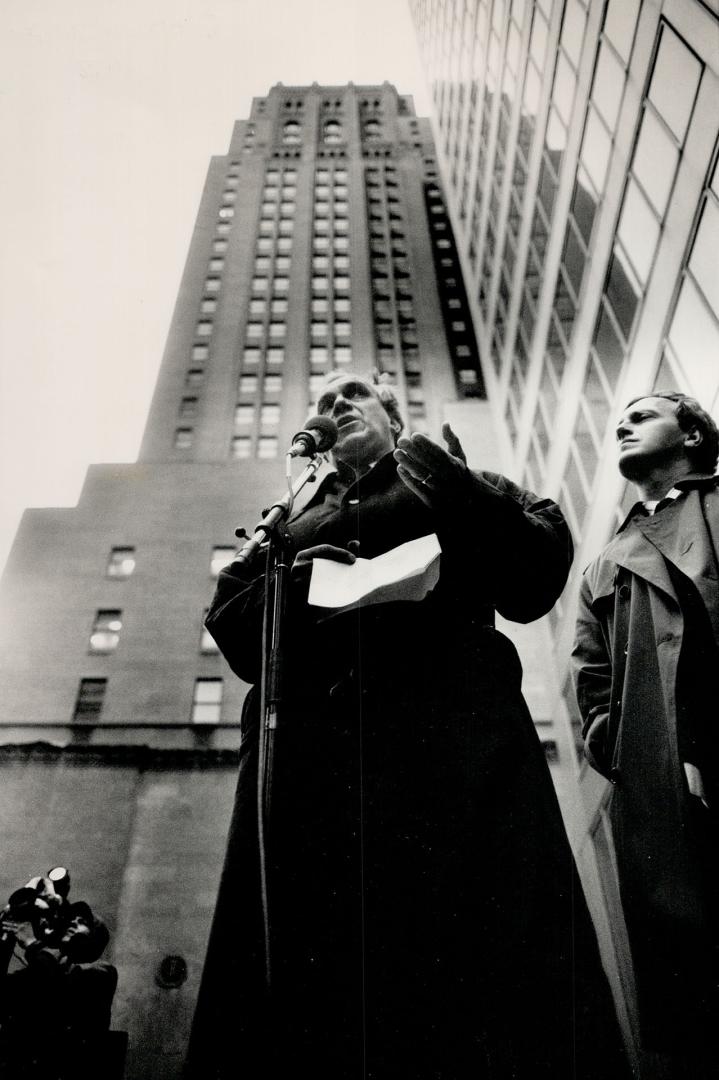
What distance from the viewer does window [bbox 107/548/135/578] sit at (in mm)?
25688

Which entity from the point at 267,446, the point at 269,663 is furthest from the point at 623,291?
the point at 267,446

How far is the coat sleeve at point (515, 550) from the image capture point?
294cm

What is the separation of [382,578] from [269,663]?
1.68 feet

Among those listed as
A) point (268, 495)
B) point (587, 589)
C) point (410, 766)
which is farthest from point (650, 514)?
point (268, 495)

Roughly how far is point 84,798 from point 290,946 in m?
18.4

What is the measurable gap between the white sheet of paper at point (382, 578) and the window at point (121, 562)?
24.0 metres

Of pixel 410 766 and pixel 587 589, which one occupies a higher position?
pixel 587 589

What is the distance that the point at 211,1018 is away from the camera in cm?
232

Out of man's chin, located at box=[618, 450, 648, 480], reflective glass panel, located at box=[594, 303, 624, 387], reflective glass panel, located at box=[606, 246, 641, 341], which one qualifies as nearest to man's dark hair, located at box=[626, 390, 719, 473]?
man's chin, located at box=[618, 450, 648, 480]

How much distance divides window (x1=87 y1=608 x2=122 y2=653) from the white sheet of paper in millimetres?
22013

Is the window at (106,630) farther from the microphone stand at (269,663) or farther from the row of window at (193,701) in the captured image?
the microphone stand at (269,663)

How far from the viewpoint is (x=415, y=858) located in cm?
248

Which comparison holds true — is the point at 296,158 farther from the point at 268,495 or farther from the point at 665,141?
the point at 665,141

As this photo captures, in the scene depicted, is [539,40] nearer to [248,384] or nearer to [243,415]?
[243,415]
